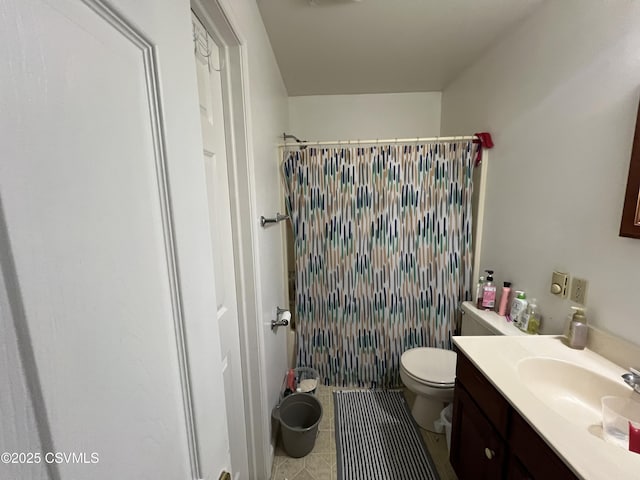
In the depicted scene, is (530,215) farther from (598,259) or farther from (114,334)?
(114,334)

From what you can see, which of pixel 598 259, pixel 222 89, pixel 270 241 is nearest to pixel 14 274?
pixel 222 89

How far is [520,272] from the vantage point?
146cm

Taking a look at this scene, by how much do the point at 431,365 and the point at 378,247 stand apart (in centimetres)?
81

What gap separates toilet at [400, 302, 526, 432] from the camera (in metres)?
1.50

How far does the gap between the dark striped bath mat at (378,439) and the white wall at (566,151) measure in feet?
3.30

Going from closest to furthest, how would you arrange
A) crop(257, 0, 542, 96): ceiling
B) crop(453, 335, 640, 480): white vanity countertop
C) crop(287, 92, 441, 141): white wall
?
crop(453, 335, 640, 480): white vanity countertop
crop(257, 0, 542, 96): ceiling
crop(287, 92, 441, 141): white wall

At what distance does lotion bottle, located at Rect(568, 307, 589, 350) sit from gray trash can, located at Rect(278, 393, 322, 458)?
127 cm

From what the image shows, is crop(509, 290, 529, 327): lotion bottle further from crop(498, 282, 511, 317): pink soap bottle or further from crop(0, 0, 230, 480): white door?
crop(0, 0, 230, 480): white door

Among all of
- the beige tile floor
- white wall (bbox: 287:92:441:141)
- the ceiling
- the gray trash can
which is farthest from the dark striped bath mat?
the ceiling

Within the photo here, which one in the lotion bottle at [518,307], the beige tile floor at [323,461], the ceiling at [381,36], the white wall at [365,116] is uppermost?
the ceiling at [381,36]

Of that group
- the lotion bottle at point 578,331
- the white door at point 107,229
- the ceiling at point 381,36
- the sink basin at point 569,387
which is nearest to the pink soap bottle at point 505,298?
the lotion bottle at point 578,331

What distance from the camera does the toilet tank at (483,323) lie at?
1405 mm

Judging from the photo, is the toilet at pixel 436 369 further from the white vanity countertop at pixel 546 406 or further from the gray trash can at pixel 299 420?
the gray trash can at pixel 299 420

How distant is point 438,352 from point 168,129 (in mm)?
1964
